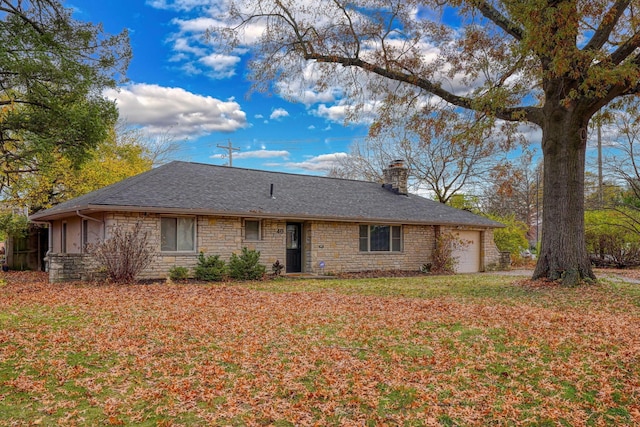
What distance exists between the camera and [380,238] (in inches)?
695

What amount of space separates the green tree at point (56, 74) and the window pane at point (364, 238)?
31.2 feet

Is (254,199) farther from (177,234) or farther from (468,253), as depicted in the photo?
(468,253)

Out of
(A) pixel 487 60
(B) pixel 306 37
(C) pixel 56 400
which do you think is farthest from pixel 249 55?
(C) pixel 56 400

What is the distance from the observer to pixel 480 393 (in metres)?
4.13

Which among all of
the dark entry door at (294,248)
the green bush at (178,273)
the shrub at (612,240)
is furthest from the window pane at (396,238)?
the shrub at (612,240)

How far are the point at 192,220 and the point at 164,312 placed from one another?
6374 millimetres

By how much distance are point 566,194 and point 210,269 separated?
9982 millimetres

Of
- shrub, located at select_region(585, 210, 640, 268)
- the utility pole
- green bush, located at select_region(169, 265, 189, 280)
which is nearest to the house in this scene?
green bush, located at select_region(169, 265, 189, 280)

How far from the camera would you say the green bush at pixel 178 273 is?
1317 cm

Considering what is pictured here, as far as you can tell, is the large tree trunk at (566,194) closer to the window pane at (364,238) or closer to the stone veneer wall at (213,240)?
the window pane at (364,238)

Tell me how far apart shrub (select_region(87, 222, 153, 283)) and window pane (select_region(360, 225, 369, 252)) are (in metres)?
8.02

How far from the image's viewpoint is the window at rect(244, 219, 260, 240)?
15039 mm

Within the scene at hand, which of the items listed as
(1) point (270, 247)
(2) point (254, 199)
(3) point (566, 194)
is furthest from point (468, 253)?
(2) point (254, 199)

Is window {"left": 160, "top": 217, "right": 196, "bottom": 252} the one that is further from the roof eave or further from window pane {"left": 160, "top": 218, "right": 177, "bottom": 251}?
the roof eave
